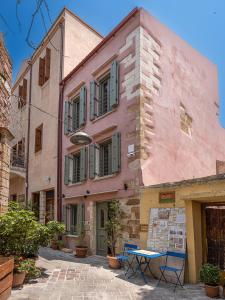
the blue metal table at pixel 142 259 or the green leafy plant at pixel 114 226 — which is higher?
the green leafy plant at pixel 114 226

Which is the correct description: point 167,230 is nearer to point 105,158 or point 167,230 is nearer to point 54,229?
point 54,229

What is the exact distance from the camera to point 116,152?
31.7 ft

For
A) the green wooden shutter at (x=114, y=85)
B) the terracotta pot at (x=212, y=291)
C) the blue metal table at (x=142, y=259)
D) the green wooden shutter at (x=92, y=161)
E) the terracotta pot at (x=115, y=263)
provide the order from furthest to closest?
1. the green wooden shutter at (x=92, y=161)
2. the green wooden shutter at (x=114, y=85)
3. the terracotta pot at (x=115, y=263)
4. the blue metal table at (x=142, y=259)
5. the terracotta pot at (x=212, y=291)

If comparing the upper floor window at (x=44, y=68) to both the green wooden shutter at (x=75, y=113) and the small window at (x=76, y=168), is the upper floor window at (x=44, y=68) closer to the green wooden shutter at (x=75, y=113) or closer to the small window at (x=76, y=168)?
the green wooden shutter at (x=75, y=113)

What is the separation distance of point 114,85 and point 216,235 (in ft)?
19.6

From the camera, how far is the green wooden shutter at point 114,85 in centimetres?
1015

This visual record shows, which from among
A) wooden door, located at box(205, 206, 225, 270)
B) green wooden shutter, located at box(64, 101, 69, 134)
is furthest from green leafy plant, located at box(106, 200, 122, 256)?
green wooden shutter, located at box(64, 101, 69, 134)

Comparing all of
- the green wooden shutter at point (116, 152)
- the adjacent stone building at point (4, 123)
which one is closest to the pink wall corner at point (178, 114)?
the green wooden shutter at point (116, 152)

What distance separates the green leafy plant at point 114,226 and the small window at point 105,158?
5.14 ft

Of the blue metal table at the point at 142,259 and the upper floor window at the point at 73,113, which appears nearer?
the blue metal table at the point at 142,259

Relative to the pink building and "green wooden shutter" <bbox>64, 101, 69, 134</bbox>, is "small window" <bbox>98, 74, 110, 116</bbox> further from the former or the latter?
"green wooden shutter" <bbox>64, 101, 69, 134</bbox>

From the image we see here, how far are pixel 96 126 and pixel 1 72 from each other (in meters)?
5.23

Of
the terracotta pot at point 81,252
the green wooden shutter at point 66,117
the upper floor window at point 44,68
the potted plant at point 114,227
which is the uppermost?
the upper floor window at point 44,68

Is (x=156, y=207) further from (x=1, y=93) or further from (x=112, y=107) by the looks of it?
(x=1, y=93)
